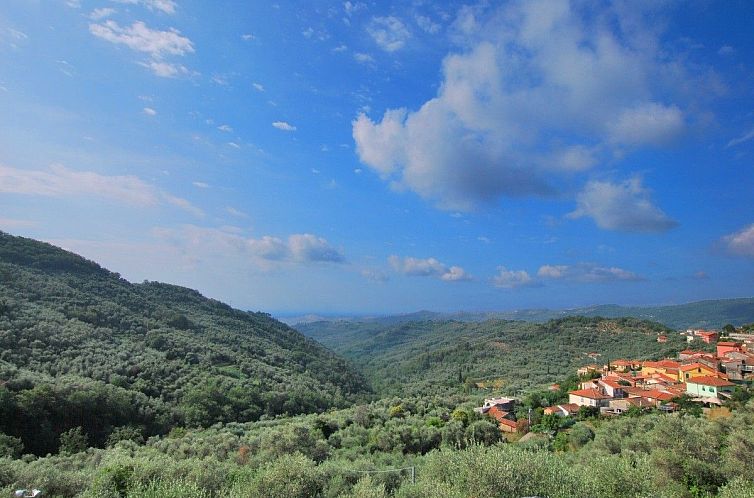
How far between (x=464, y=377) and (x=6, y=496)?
228 feet

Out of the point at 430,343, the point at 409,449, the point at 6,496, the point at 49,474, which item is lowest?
the point at 430,343

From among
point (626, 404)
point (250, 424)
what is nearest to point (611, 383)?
point (626, 404)

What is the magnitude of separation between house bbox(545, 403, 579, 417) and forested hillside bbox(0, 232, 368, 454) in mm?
24800

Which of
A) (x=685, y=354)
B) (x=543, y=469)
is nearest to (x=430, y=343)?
(x=685, y=354)

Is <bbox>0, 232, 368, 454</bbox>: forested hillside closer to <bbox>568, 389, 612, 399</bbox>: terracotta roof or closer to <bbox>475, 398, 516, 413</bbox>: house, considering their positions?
<bbox>475, 398, 516, 413</bbox>: house

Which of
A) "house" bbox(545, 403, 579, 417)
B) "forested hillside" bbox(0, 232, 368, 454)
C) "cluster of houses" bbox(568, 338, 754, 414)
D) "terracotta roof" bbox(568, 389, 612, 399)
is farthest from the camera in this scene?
"terracotta roof" bbox(568, 389, 612, 399)

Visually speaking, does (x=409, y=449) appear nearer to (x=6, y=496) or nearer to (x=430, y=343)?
(x=6, y=496)

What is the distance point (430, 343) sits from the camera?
149 m

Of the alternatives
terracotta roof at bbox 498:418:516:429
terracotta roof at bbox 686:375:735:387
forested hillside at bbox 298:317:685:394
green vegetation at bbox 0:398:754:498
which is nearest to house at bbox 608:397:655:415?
terracotta roof at bbox 686:375:735:387

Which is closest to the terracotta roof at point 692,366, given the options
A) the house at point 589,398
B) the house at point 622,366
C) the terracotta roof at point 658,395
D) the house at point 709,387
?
the house at point 709,387

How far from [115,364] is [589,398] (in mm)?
42316

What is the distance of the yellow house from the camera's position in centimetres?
3850

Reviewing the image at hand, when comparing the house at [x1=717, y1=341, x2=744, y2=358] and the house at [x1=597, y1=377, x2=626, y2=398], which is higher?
the house at [x1=717, y1=341, x2=744, y2=358]

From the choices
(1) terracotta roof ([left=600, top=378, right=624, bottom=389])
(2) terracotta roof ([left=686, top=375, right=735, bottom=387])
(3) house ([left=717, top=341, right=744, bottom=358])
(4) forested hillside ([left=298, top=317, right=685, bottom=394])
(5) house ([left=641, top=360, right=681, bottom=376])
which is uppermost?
(3) house ([left=717, top=341, right=744, bottom=358])
